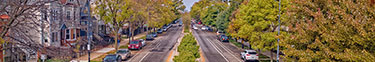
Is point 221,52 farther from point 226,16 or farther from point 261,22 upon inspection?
point 226,16

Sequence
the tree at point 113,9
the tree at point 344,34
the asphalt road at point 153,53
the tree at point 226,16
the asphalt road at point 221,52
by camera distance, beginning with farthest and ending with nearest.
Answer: the tree at point 226,16, the tree at point 113,9, the asphalt road at point 221,52, the asphalt road at point 153,53, the tree at point 344,34

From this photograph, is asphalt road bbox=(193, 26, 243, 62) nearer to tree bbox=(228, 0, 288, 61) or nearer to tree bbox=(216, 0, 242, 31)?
tree bbox=(228, 0, 288, 61)

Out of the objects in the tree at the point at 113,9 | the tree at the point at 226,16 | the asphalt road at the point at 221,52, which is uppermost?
the tree at the point at 113,9

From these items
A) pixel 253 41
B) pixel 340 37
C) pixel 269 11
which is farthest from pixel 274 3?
pixel 340 37

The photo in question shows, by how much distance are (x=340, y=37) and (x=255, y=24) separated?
14.5 m

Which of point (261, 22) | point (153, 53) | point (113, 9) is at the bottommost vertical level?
point (153, 53)

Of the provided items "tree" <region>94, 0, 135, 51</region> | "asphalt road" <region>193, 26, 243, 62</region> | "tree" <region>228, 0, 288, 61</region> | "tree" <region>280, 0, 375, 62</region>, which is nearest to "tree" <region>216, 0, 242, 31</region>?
"asphalt road" <region>193, 26, 243, 62</region>

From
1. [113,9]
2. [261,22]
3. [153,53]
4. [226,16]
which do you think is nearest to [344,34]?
[261,22]

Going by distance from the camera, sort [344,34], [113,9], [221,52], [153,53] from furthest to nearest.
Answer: [221,52], [153,53], [113,9], [344,34]

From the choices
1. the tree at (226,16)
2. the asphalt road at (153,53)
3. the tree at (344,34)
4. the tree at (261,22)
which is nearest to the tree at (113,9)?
the asphalt road at (153,53)

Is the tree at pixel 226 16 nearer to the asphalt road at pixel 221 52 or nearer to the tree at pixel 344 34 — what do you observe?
the asphalt road at pixel 221 52

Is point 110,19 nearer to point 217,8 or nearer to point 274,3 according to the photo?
point 274,3

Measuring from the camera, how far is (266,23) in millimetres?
25734

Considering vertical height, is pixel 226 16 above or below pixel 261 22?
below
